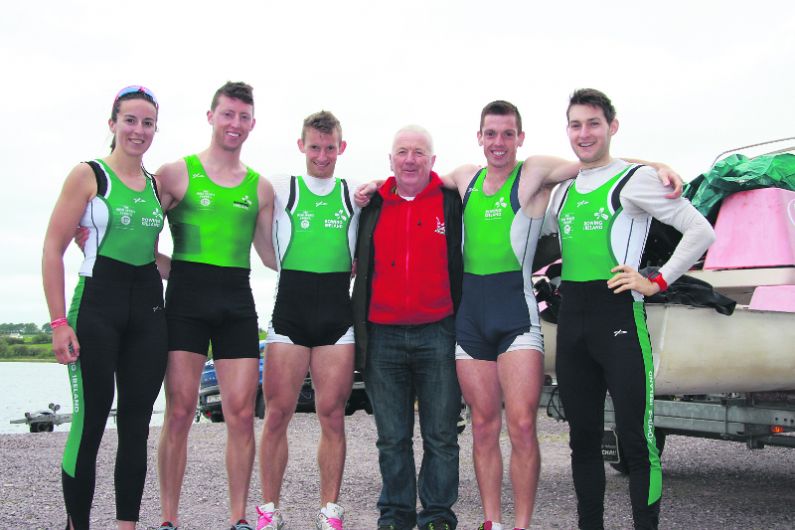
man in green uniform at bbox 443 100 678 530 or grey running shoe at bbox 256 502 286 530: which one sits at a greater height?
man in green uniform at bbox 443 100 678 530

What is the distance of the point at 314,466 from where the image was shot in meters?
7.82

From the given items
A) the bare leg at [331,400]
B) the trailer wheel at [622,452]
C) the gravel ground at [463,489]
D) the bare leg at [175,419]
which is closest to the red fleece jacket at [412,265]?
the bare leg at [331,400]

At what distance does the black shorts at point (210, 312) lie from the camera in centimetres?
421

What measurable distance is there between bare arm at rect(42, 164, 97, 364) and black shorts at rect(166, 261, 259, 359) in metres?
0.63

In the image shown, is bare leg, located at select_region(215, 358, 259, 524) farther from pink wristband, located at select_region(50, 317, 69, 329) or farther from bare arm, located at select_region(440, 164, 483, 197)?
bare arm, located at select_region(440, 164, 483, 197)

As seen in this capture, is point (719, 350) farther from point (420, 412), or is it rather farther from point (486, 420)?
point (420, 412)

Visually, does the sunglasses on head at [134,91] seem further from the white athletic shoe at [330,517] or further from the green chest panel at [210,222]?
the white athletic shoe at [330,517]


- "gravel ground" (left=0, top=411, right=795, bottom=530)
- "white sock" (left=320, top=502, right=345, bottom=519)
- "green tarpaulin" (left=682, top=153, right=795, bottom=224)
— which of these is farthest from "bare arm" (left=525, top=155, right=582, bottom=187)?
"gravel ground" (left=0, top=411, right=795, bottom=530)

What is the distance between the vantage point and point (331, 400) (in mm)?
4438

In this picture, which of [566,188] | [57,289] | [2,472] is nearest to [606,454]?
[566,188]

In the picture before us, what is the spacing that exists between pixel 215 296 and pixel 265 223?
1.86ft

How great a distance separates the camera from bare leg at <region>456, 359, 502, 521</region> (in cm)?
422

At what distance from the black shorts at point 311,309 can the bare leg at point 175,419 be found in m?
0.51

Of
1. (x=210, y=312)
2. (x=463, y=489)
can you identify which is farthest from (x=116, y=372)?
(x=463, y=489)
